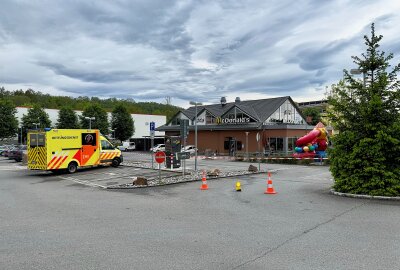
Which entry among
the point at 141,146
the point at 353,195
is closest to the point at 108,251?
the point at 353,195

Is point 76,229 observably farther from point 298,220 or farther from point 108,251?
point 298,220

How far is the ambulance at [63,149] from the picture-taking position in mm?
21484

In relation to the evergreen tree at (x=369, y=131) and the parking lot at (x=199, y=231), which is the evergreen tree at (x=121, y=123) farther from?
the evergreen tree at (x=369, y=131)

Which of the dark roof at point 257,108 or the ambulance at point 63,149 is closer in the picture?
the ambulance at point 63,149

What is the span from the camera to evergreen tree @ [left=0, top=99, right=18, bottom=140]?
214ft

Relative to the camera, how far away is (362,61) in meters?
13.3

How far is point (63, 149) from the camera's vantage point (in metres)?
22.1

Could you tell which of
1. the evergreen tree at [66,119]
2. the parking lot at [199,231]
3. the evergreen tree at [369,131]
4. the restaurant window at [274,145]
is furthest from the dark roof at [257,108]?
the parking lot at [199,231]

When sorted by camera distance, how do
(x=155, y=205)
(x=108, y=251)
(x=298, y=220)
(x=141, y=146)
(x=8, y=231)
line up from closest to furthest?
(x=108, y=251) → (x=8, y=231) → (x=298, y=220) → (x=155, y=205) → (x=141, y=146)

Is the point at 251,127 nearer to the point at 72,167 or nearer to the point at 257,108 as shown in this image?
the point at 257,108

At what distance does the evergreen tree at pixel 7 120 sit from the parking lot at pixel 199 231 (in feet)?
194

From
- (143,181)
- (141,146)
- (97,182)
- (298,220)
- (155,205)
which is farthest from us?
(141,146)

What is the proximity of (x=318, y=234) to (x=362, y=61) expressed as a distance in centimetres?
835

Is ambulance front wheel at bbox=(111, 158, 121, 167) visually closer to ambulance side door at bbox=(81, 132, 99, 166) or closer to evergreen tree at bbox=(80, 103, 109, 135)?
ambulance side door at bbox=(81, 132, 99, 166)
